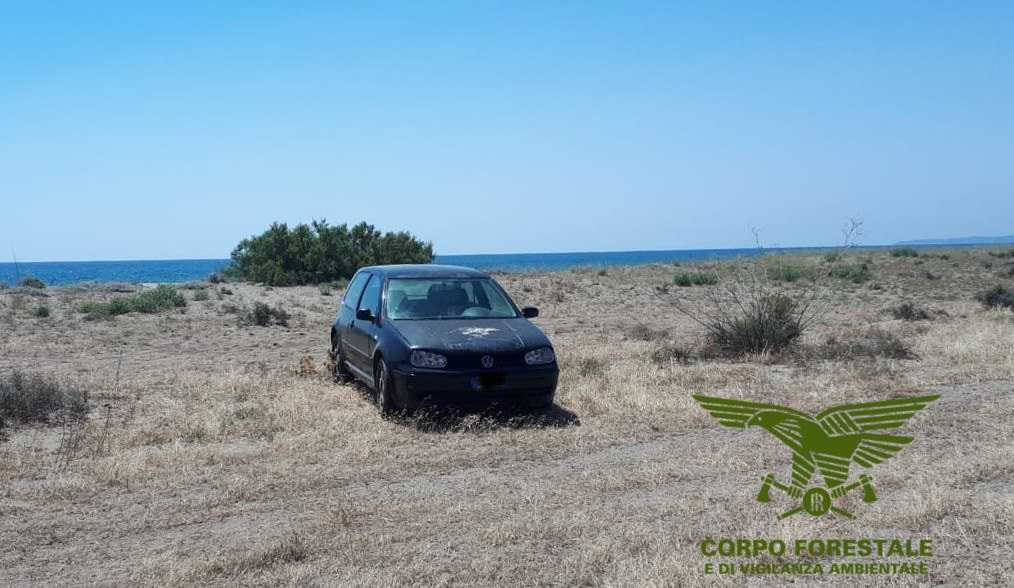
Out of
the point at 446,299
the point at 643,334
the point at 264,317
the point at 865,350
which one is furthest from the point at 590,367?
the point at 264,317

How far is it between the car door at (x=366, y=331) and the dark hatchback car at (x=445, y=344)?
12 millimetres

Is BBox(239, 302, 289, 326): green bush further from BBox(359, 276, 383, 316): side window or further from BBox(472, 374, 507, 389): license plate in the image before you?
BBox(472, 374, 507, 389): license plate

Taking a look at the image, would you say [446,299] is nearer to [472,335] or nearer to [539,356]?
[472,335]

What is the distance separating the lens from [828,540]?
197 inches

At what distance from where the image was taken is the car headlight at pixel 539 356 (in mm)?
9000

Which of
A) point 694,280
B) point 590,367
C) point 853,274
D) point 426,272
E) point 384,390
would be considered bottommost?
point 590,367

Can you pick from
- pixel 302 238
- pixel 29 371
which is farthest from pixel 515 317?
pixel 302 238

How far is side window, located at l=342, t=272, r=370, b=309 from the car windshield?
114 centimetres

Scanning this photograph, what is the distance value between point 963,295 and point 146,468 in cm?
2514

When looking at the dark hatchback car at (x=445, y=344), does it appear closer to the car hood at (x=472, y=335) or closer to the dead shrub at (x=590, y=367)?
the car hood at (x=472, y=335)

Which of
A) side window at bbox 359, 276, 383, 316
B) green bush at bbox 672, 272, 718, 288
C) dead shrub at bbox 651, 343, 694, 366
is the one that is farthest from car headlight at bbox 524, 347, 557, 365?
green bush at bbox 672, 272, 718, 288

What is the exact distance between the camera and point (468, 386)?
8688 mm

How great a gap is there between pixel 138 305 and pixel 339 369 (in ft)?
37.5

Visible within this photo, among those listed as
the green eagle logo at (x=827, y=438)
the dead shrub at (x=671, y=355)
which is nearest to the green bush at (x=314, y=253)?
the dead shrub at (x=671, y=355)
